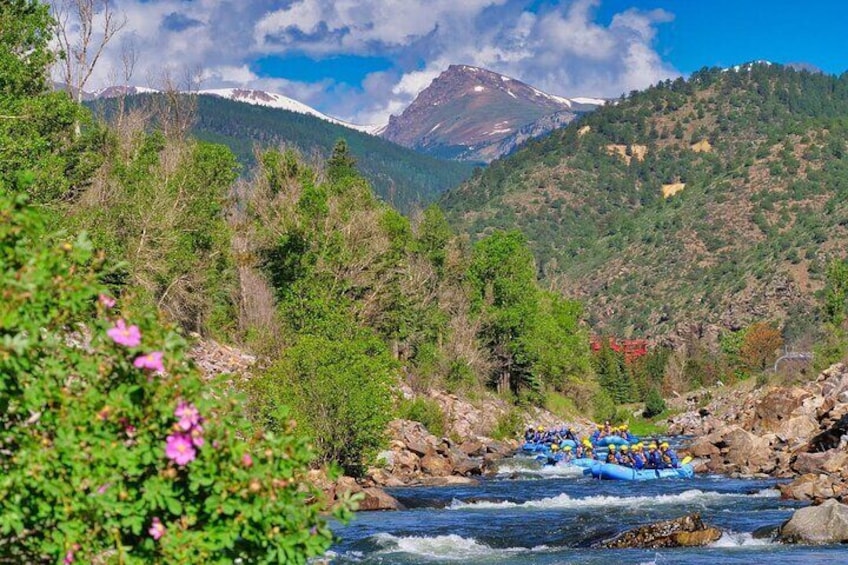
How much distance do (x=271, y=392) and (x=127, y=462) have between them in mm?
25943

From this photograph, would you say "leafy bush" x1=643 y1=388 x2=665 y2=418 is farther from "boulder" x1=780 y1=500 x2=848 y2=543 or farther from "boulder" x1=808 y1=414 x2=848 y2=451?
"boulder" x1=780 y1=500 x2=848 y2=543

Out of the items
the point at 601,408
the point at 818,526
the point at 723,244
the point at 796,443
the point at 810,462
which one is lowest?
the point at 818,526

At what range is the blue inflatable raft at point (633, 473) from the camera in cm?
3844

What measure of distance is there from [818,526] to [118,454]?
62.9 ft

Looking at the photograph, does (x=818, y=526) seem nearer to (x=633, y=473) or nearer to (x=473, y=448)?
(x=633, y=473)

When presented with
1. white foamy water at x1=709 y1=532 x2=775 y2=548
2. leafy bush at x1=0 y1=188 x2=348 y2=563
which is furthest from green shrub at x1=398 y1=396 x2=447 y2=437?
leafy bush at x1=0 y1=188 x2=348 y2=563

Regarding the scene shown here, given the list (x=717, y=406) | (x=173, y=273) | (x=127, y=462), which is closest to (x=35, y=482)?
(x=127, y=462)

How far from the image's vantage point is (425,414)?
48094 mm

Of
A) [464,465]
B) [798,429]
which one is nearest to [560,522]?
[464,465]

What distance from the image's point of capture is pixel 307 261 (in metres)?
49.7

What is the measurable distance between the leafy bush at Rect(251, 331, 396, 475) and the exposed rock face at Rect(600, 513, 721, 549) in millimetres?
12499

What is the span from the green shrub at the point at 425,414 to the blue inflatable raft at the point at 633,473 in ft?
34.2

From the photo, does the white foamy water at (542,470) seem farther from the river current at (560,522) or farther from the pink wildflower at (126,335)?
the pink wildflower at (126,335)

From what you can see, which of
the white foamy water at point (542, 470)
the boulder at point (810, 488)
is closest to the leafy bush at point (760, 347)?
the white foamy water at point (542, 470)
